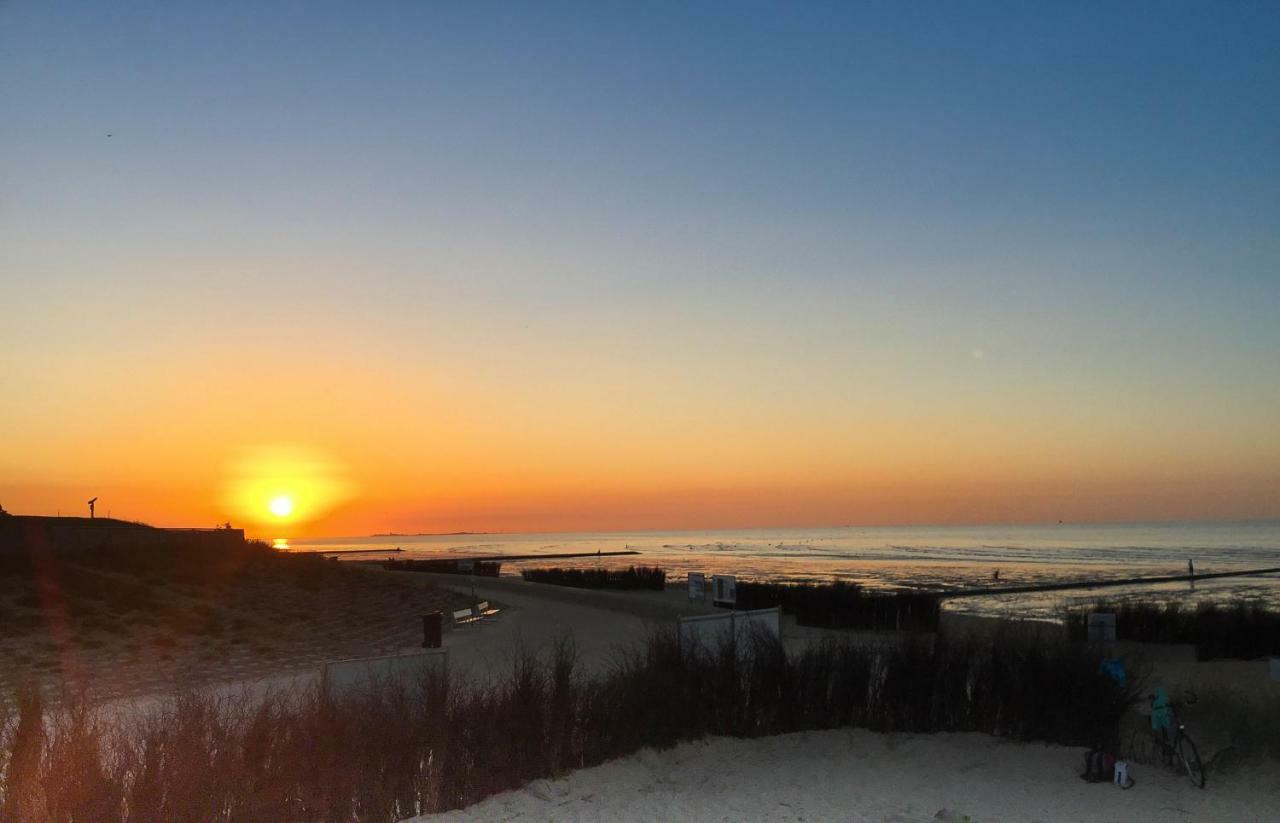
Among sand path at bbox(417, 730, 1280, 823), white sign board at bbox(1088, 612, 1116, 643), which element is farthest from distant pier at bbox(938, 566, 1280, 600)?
sand path at bbox(417, 730, 1280, 823)

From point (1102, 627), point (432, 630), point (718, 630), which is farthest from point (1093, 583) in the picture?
point (718, 630)

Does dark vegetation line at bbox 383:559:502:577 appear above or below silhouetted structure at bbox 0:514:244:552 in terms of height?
below

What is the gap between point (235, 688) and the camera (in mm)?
16219

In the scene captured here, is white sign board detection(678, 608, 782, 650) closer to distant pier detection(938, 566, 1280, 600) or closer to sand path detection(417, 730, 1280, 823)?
sand path detection(417, 730, 1280, 823)

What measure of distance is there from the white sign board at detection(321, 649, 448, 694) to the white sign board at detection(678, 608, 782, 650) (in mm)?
3483

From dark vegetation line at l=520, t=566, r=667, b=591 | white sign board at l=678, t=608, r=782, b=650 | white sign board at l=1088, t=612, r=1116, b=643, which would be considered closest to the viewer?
white sign board at l=678, t=608, r=782, b=650

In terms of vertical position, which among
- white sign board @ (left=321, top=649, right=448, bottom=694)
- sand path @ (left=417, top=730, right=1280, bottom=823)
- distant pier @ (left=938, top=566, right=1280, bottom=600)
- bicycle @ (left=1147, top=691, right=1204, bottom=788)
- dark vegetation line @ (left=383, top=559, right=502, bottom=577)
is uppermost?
white sign board @ (left=321, top=649, right=448, bottom=694)

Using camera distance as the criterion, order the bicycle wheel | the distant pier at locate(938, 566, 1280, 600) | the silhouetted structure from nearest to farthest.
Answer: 1. the bicycle wheel
2. the silhouetted structure
3. the distant pier at locate(938, 566, 1280, 600)

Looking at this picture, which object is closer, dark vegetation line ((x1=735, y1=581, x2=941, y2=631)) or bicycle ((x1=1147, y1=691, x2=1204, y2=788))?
bicycle ((x1=1147, y1=691, x2=1204, y2=788))

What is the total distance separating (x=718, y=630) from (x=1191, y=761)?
5693 mm

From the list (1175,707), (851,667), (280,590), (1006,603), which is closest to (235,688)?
(851,667)

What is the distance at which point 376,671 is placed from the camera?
428 inches

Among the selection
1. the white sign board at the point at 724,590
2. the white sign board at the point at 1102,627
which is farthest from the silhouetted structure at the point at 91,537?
the white sign board at the point at 1102,627

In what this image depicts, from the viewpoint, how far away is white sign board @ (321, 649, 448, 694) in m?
10.6
